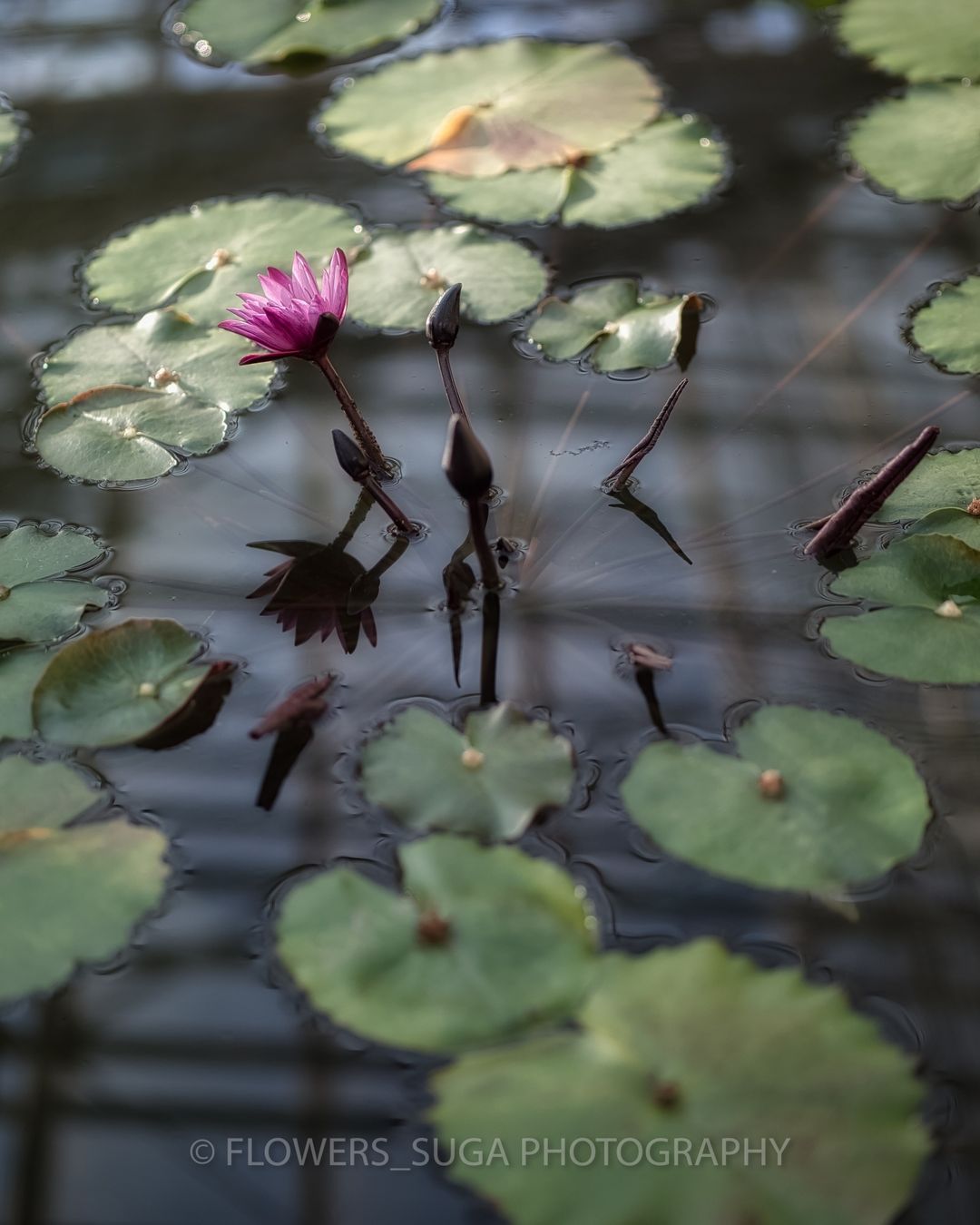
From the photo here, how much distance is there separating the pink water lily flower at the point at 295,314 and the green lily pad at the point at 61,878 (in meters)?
0.70

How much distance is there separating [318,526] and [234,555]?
0.49 feet

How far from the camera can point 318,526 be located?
206cm

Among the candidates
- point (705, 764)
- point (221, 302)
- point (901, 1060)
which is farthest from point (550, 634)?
point (221, 302)

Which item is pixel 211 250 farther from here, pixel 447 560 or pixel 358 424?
pixel 447 560

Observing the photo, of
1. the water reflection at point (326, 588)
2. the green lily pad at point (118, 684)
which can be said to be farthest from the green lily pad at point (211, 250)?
the green lily pad at point (118, 684)

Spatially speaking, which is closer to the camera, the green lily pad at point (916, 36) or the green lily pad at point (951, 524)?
the green lily pad at point (951, 524)

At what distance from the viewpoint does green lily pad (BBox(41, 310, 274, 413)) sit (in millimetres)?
2223

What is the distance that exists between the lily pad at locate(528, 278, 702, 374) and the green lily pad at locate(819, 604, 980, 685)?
2.19 feet

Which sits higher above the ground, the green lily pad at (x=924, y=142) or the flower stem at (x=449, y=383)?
the green lily pad at (x=924, y=142)

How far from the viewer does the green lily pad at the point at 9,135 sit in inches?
114

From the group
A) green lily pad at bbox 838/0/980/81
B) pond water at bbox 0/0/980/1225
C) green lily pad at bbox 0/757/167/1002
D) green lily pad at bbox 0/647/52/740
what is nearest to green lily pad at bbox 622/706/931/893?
pond water at bbox 0/0/980/1225

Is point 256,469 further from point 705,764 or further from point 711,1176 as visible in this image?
point 711,1176

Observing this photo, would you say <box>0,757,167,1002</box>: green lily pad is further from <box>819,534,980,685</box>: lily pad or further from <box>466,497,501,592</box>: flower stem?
<box>819,534,980,685</box>: lily pad

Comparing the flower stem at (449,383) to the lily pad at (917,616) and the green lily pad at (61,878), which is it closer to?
the lily pad at (917,616)
